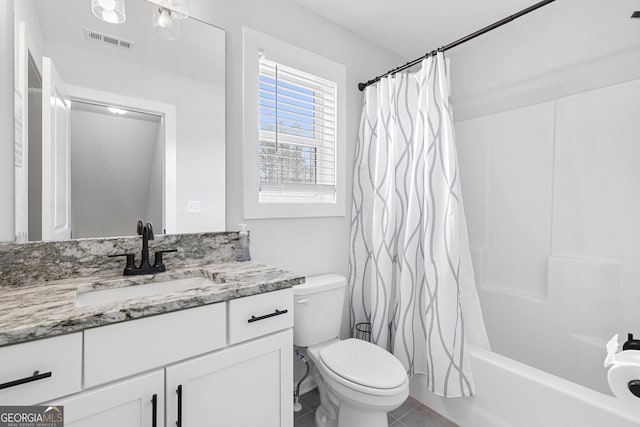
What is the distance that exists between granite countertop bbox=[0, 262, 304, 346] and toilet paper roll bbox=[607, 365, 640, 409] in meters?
1.16

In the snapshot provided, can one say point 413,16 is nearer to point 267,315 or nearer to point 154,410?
point 267,315

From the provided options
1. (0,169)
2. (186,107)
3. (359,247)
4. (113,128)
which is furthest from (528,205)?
(0,169)

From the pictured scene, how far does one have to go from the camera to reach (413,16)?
6.56 feet

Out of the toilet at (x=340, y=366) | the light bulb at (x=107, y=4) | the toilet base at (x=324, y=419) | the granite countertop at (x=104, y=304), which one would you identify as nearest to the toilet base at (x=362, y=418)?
the toilet at (x=340, y=366)

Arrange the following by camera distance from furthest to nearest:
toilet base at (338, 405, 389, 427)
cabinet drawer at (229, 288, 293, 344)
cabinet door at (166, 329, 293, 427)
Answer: toilet base at (338, 405, 389, 427), cabinet drawer at (229, 288, 293, 344), cabinet door at (166, 329, 293, 427)

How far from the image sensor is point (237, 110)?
66.3 inches

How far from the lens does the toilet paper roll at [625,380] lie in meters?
0.97

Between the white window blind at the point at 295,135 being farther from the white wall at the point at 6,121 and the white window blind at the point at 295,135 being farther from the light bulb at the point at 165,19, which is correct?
the white wall at the point at 6,121

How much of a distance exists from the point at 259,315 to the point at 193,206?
72 cm

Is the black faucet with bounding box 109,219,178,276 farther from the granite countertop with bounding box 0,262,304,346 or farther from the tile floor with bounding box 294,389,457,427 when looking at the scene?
the tile floor with bounding box 294,389,457,427

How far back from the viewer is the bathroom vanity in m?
0.75

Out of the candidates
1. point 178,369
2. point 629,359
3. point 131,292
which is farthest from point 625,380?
point 131,292

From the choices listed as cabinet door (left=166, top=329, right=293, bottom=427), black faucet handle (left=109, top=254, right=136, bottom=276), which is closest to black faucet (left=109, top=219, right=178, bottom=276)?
black faucet handle (left=109, top=254, right=136, bottom=276)

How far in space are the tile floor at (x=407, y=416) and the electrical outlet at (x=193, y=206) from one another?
1368mm
